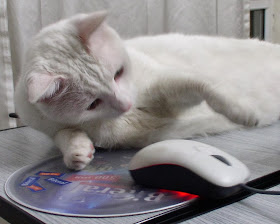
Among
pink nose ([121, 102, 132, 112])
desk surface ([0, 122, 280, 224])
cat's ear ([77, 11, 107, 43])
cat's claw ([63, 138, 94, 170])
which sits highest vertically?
cat's ear ([77, 11, 107, 43])

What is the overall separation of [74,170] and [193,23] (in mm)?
1327

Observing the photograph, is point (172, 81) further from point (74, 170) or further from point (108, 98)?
point (74, 170)

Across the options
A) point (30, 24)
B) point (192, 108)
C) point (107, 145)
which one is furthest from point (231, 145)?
point (30, 24)

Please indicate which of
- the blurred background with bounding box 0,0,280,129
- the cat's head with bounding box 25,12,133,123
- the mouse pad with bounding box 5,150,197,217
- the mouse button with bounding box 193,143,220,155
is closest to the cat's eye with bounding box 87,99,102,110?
the cat's head with bounding box 25,12,133,123

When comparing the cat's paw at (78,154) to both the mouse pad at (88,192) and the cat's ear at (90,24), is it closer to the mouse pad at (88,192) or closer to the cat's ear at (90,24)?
the mouse pad at (88,192)

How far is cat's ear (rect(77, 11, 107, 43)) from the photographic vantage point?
81cm

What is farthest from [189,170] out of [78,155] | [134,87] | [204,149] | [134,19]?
[134,19]

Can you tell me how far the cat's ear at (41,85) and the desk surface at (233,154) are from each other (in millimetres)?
178

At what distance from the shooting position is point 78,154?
2.65 feet

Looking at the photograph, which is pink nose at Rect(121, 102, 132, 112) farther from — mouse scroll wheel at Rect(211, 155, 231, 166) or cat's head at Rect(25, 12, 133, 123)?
mouse scroll wheel at Rect(211, 155, 231, 166)

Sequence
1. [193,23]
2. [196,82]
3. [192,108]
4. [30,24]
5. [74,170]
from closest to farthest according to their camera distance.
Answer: [74,170] < [196,82] < [192,108] < [30,24] < [193,23]

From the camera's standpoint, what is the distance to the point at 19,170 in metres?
0.80

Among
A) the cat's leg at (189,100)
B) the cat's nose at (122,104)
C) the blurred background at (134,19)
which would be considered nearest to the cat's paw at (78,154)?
the cat's nose at (122,104)

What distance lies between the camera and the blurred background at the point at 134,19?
4.86 ft
